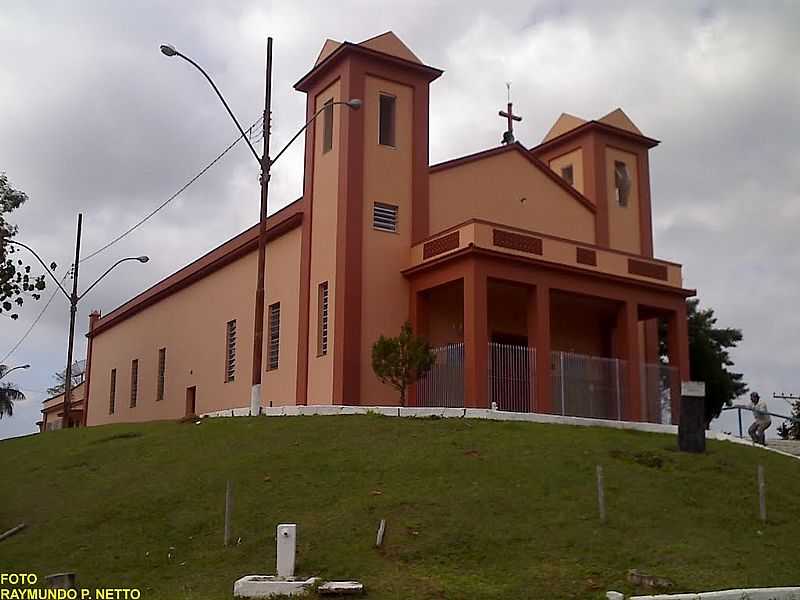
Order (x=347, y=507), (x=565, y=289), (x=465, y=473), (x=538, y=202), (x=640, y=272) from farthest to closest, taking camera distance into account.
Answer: (x=538, y=202), (x=640, y=272), (x=565, y=289), (x=465, y=473), (x=347, y=507)

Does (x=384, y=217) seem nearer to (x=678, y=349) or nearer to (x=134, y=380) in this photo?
(x=678, y=349)

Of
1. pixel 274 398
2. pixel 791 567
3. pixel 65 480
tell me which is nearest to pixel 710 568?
pixel 791 567

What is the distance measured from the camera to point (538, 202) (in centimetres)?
3027

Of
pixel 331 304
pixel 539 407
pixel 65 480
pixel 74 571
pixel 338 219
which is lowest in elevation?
pixel 74 571

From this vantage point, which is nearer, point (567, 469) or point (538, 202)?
point (567, 469)

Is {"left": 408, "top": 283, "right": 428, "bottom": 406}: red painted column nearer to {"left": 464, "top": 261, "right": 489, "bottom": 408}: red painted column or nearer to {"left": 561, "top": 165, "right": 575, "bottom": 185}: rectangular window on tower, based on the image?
{"left": 464, "top": 261, "right": 489, "bottom": 408}: red painted column

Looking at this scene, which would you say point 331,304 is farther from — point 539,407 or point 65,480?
point 65,480

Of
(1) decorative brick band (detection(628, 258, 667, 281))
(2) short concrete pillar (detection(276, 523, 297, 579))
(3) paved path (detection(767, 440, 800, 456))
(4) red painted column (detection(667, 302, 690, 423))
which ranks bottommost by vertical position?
(2) short concrete pillar (detection(276, 523, 297, 579))

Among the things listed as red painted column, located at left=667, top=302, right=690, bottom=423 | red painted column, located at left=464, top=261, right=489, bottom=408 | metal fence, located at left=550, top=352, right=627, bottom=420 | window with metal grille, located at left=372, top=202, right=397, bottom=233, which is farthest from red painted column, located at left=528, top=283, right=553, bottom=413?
red painted column, located at left=667, top=302, right=690, bottom=423

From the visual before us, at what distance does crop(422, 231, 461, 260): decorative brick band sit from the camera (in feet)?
81.8

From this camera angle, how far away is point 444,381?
2458 centimetres

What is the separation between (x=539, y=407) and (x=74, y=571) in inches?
515

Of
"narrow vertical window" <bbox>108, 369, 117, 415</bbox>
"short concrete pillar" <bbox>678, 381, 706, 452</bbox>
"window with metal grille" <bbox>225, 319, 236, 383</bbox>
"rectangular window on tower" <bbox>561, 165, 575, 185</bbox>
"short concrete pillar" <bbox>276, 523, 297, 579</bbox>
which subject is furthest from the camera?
"narrow vertical window" <bbox>108, 369, 117, 415</bbox>

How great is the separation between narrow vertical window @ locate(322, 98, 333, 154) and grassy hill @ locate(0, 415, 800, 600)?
931 cm
